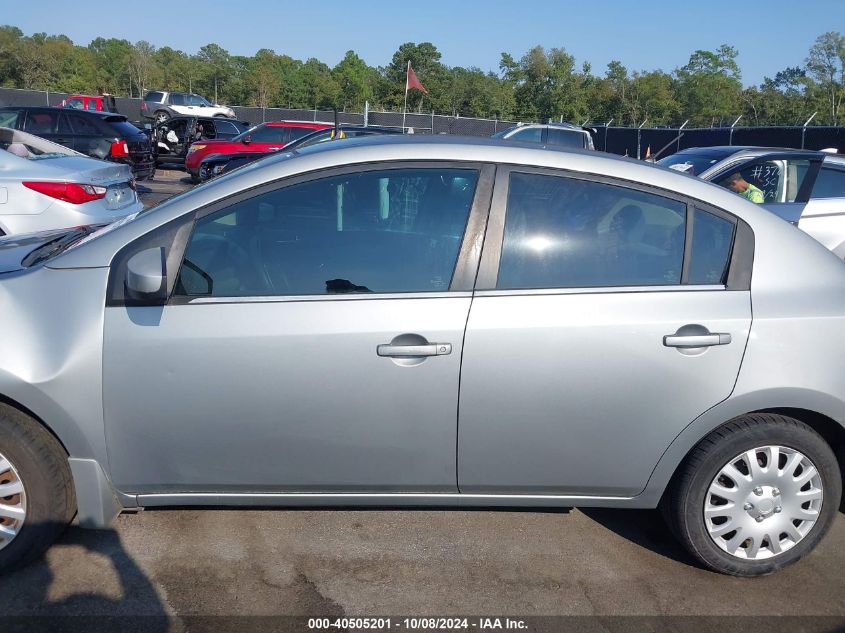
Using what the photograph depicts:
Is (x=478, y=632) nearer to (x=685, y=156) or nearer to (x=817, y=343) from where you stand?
(x=817, y=343)

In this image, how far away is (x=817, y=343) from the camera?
2965mm

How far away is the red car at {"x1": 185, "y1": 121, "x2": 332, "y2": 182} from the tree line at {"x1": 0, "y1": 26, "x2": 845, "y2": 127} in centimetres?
2995

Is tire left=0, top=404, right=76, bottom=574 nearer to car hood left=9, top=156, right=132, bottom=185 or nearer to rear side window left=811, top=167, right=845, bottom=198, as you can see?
car hood left=9, top=156, right=132, bottom=185

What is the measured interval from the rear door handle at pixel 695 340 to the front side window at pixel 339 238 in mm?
877

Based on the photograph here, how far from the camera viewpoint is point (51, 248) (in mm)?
3418

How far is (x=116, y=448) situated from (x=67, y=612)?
61 cm

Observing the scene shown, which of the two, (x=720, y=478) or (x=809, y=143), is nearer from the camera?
(x=720, y=478)

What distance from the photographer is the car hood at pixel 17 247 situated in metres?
3.16

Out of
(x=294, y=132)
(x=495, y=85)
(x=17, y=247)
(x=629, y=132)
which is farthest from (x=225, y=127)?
(x=495, y=85)

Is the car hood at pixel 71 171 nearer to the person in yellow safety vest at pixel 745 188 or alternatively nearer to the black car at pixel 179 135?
the person in yellow safety vest at pixel 745 188

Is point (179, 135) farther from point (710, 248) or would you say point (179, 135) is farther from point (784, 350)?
point (784, 350)

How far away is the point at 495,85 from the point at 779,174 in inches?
1937

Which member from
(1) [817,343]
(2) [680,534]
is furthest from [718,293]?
(2) [680,534]

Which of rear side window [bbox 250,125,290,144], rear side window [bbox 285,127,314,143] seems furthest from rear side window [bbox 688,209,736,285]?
rear side window [bbox 250,125,290,144]
